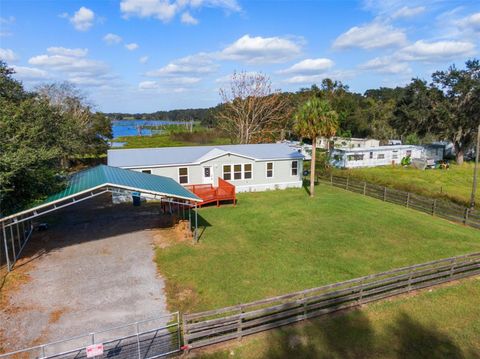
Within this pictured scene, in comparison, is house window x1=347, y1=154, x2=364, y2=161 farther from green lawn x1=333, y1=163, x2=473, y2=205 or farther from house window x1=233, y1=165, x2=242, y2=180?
house window x1=233, y1=165, x2=242, y2=180

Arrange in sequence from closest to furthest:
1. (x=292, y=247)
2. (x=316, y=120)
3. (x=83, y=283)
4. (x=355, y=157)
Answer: (x=83, y=283) → (x=292, y=247) → (x=316, y=120) → (x=355, y=157)

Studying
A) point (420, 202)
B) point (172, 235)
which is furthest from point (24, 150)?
point (420, 202)

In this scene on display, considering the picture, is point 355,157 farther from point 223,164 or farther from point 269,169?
point 223,164

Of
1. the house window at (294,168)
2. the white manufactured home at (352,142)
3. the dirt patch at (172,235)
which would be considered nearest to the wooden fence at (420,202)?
the house window at (294,168)

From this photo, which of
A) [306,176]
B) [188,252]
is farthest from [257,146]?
[188,252]

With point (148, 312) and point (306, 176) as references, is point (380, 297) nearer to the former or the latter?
point (148, 312)

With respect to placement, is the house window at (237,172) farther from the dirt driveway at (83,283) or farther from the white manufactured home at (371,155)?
the white manufactured home at (371,155)

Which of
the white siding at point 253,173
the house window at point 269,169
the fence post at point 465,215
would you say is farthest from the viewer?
the house window at point 269,169
